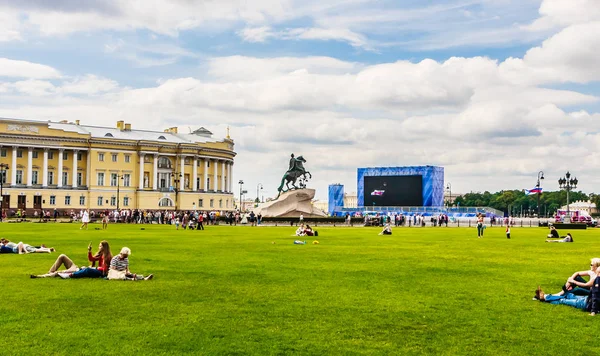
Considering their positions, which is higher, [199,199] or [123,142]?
[123,142]

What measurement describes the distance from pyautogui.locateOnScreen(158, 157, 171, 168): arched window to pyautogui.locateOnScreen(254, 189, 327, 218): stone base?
4625 centimetres

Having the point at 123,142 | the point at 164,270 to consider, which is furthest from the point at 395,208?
the point at 164,270

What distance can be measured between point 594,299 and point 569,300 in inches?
32.3

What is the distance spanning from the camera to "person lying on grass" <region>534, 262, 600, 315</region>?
12727mm

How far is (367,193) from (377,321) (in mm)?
114078

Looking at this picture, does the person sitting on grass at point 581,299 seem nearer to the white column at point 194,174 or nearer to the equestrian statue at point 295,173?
the equestrian statue at point 295,173

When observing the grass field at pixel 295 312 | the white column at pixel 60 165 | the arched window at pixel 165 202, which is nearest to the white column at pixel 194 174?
the arched window at pixel 165 202

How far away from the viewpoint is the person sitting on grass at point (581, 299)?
41.8 feet

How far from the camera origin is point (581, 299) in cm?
1327

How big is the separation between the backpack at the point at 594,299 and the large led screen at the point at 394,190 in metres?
106

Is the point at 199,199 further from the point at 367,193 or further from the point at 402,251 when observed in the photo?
the point at 402,251

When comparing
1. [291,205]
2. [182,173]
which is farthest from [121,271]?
[182,173]

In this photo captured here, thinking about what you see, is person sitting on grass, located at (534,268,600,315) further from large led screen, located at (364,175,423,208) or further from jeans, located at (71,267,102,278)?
large led screen, located at (364,175,423,208)

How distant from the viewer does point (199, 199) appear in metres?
121
